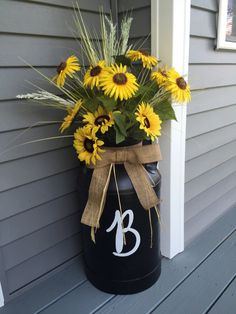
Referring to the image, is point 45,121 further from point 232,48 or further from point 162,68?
point 232,48

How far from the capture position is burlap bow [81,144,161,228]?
49.6 inches

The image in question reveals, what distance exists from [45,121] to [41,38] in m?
0.37

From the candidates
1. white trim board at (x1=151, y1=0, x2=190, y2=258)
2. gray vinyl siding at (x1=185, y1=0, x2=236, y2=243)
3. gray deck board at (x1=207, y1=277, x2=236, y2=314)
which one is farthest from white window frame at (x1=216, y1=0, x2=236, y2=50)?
gray deck board at (x1=207, y1=277, x2=236, y2=314)

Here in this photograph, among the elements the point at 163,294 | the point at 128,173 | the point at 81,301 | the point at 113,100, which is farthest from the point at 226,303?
the point at 113,100

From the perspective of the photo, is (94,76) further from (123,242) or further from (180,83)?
(123,242)

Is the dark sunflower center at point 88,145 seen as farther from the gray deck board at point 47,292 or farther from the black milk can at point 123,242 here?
the gray deck board at point 47,292

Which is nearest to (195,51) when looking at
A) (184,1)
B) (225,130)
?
(184,1)

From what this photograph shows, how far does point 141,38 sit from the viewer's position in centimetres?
153

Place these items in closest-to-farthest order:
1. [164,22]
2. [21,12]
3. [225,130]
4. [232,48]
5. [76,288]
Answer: [21,12] < [164,22] < [76,288] < [232,48] < [225,130]

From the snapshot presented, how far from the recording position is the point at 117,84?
1104mm

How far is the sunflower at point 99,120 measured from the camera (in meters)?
1.15

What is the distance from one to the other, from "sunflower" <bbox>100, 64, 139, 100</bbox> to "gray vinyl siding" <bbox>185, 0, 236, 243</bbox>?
0.62m

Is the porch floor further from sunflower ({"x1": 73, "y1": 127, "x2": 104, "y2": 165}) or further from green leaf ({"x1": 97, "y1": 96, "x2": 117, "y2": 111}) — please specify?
green leaf ({"x1": 97, "y1": 96, "x2": 117, "y2": 111})

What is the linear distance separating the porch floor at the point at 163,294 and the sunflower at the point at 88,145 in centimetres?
71
